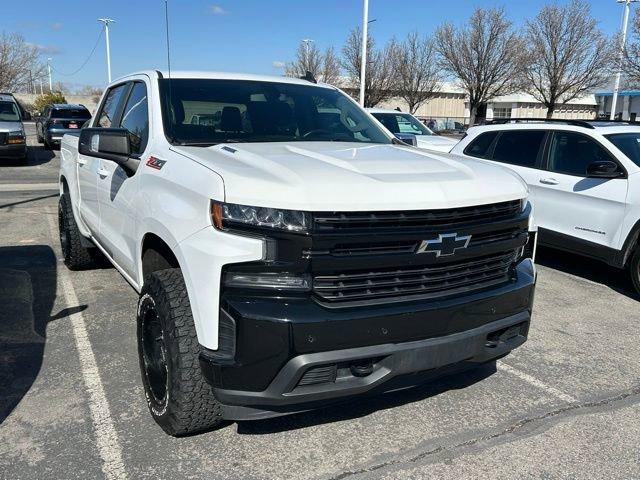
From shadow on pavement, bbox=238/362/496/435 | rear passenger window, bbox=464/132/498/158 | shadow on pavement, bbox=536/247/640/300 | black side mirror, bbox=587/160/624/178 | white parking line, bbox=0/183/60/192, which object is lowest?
shadow on pavement, bbox=536/247/640/300

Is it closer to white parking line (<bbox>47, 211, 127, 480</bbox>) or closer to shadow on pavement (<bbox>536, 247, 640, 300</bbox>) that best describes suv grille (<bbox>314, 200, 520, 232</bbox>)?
white parking line (<bbox>47, 211, 127, 480</bbox>)

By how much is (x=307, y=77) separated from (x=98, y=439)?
3380 mm

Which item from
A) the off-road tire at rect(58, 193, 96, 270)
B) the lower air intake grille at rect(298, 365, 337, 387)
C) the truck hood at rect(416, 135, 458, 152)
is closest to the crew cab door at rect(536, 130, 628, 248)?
the lower air intake grille at rect(298, 365, 337, 387)

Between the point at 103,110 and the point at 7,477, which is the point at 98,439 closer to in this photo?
Result: the point at 7,477

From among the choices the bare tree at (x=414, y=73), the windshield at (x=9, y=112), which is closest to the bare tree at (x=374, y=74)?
the bare tree at (x=414, y=73)

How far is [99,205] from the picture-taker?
4.53m

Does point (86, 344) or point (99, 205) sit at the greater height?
point (99, 205)

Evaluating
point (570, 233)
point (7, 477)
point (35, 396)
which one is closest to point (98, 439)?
point (7, 477)

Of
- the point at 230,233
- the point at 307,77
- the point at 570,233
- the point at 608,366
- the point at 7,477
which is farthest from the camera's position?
the point at 570,233

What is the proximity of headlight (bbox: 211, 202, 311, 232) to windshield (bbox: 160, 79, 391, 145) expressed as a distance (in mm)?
1096

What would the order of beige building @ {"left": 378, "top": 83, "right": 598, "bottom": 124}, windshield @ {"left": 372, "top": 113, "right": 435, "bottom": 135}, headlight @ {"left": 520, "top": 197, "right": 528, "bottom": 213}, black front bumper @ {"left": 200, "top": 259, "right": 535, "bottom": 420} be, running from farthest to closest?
beige building @ {"left": 378, "top": 83, "right": 598, "bottom": 124} < windshield @ {"left": 372, "top": 113, "right": 435, "bottom": 135} < headlight @ {"left": 520, "top": 197, "right": 528, "bottom": 213} < black front bumper @ {"left": 200, "top": 259, "right": 535, "bottom": 420}

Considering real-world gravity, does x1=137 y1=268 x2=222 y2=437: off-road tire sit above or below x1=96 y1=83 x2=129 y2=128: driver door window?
below

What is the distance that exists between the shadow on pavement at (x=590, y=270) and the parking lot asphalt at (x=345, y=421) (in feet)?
4.43

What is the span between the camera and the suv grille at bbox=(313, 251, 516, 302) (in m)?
2.57
